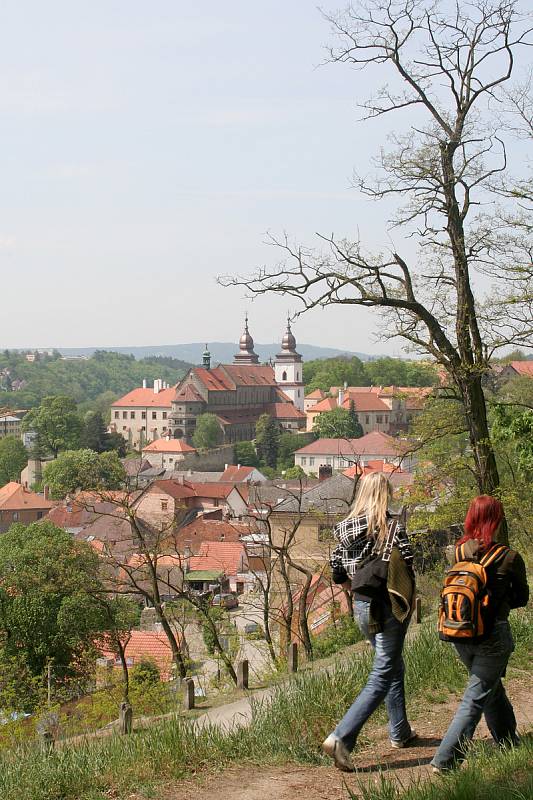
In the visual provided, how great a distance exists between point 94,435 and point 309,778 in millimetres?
117231

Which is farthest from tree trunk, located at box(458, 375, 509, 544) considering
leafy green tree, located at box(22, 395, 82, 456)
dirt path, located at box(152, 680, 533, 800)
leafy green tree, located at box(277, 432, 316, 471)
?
leafy green tree, located at box(277, 432, 316, 471)

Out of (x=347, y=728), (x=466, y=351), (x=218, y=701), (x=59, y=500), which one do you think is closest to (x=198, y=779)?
(x=347, y=728)

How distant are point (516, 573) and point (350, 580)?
3.08 feet

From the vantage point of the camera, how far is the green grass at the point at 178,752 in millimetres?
5305

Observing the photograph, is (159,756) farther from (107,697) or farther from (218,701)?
(107,697)

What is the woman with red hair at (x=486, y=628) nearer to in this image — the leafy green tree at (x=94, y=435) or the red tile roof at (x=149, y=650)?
the red tile roof at (x=149, y=650)

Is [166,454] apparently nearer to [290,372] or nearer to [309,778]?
[290,372]

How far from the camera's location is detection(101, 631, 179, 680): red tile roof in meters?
25.7

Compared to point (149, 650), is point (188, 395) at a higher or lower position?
higher

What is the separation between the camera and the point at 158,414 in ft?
493

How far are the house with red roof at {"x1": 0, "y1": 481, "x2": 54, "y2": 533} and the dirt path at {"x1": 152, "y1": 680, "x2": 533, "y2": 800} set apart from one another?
3142 inches

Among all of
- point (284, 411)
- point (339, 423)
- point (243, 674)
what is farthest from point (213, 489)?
point (243, 674)

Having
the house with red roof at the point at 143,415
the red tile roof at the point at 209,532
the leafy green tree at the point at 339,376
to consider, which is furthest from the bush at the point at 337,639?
the leafy green tree at the point at 339,376

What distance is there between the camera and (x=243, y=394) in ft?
493
